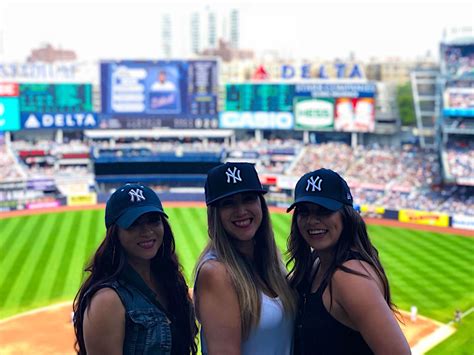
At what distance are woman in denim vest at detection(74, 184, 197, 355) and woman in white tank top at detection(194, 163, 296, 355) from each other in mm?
360

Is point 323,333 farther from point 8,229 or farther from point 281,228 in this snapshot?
point 8,229

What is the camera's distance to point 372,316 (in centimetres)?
374

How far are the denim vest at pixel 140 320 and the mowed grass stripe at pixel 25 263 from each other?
18.5 m

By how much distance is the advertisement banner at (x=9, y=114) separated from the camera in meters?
51.0

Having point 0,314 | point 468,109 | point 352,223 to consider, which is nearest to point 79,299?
point 352,223

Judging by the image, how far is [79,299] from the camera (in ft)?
14.2

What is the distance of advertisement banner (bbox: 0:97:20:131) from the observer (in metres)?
51.0

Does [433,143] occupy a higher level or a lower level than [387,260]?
higher

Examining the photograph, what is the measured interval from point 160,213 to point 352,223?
61.7 inches

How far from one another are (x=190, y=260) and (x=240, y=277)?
2360cm

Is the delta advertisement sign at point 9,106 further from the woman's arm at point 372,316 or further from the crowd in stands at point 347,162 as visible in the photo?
the woman's arm at point 372,316

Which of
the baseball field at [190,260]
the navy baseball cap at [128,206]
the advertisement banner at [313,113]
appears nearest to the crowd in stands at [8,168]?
the baseball field at [190,260]

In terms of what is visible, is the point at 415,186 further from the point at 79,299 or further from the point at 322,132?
the point at 79,299

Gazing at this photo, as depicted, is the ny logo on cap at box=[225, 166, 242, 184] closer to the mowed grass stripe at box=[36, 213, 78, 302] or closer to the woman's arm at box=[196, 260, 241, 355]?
the woman's arm at box=[196, 260, 241, 355]
